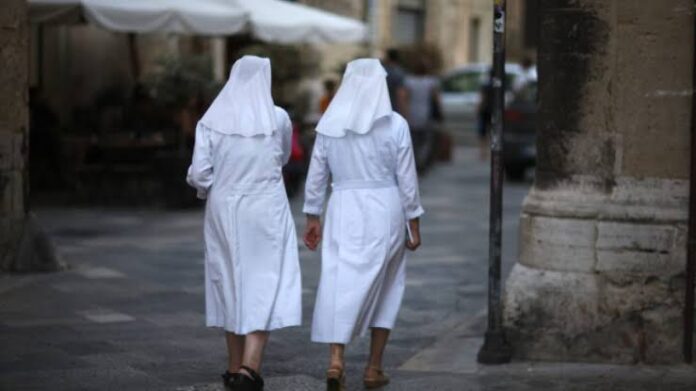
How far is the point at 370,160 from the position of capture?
24.3 feet

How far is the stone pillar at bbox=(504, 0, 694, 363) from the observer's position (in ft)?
25.9

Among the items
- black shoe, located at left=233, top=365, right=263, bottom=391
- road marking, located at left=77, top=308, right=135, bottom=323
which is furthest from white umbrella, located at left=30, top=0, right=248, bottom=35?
black shoe, located at left=233, top=365, right=263, bottom=391

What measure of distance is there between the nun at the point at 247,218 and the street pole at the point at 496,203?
1.33m

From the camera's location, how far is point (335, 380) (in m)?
7.18

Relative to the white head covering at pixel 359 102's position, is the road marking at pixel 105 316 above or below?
below

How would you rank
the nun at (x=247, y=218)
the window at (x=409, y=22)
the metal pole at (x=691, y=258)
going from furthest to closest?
the window at (x=409, y=22)
the metal pole at (x=691, y=258)
the nun at (x=247, y=218)

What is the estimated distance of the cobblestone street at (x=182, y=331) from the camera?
25.0 feet

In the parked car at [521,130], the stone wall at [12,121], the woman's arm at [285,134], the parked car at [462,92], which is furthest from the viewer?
the parked car at [462,92]

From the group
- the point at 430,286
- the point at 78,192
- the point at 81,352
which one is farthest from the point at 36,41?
the point at 81,352

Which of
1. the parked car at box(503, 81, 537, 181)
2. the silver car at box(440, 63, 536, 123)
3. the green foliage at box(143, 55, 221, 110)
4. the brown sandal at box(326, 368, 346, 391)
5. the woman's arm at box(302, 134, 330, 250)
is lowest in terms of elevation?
the silver car at box(440, 63, 536, 123)

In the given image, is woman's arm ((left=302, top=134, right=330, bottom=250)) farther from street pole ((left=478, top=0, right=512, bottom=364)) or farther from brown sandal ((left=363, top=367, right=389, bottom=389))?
street pole ((left=478, top=0, right=512, bottom=364))

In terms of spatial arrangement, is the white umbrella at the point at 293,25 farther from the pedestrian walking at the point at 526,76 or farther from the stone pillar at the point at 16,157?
the stone pillar at the point at 16,157

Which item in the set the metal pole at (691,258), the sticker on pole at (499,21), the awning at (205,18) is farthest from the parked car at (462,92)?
the metal pole at (691,258)

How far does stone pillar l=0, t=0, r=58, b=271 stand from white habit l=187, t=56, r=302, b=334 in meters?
4.09
